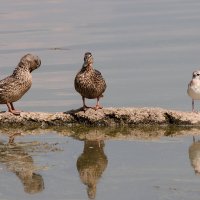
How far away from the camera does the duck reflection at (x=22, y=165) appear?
8.99m

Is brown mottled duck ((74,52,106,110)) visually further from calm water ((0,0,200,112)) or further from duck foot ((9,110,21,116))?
duck foot ((9,110,21,116))

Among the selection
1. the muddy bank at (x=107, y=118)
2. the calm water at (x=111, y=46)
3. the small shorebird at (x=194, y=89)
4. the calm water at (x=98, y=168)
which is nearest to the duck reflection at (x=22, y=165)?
the calm water at (x=98, y=168)

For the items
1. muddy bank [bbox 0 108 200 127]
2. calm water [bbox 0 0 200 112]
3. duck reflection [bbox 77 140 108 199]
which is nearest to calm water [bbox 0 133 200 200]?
duck reflection [bbox 77 140 108 199]

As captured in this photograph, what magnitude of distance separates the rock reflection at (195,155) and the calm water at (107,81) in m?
0.04

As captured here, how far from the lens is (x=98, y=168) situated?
9.70m

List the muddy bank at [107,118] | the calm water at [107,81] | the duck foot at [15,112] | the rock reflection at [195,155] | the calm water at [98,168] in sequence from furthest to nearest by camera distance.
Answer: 1. the duck foot at [15,112]
2. the muddy bank at [107,118]
3. the rock reflection at [195,155]
4. the calm water at [107,81]
5. the calm water at [98,168]

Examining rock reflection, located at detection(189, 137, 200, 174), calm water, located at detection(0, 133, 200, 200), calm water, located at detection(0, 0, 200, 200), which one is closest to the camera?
calm water, located at detection(0, 133, 200, 200)

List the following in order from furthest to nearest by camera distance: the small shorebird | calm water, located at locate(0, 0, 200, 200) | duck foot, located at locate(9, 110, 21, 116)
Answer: the small shorebird → duck foot, located at locate(9, 110, 21, 116) → calm water, located at locate(0, 0, 200, 200)

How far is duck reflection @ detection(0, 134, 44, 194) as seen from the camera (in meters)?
8.99

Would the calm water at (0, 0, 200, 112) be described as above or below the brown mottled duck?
above

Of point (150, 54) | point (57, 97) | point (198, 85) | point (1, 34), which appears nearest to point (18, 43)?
point (1, 34)

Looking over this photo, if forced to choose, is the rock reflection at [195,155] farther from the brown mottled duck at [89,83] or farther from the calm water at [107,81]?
the brown mottled duck at [89,83]

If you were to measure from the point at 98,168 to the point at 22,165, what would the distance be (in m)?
0.89

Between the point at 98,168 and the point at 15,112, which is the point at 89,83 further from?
the point at 98,168
